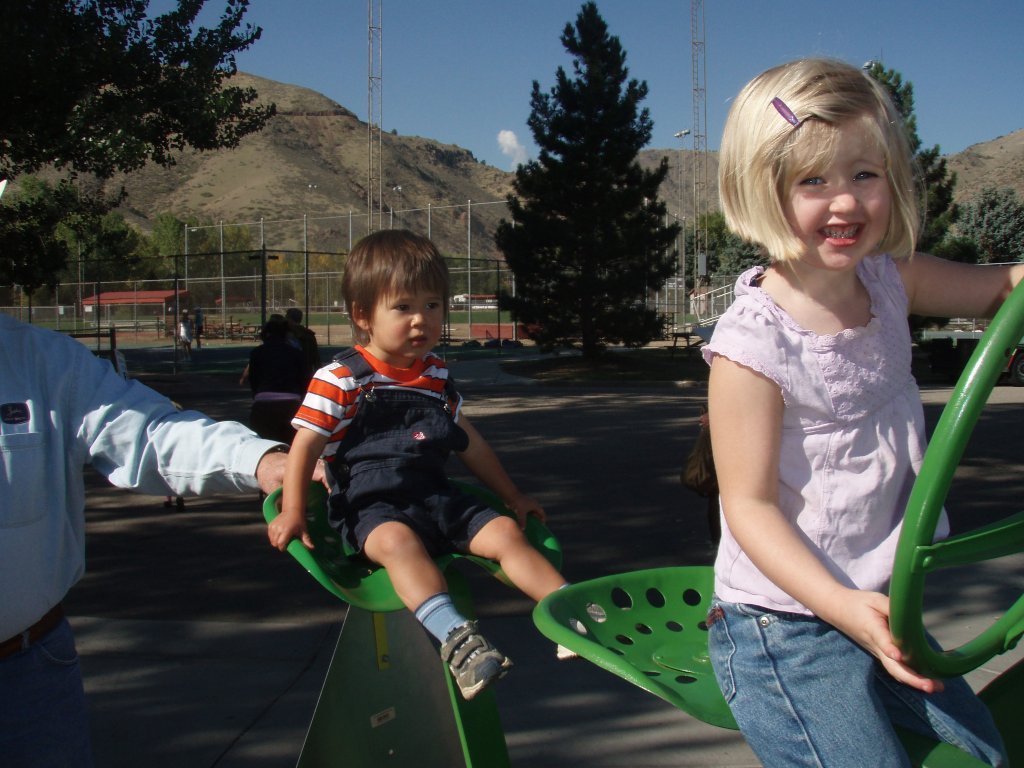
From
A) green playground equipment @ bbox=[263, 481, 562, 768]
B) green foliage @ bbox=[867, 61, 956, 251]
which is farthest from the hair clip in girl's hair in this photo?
green foliage @ bbox=[867, 61, 956, 251]

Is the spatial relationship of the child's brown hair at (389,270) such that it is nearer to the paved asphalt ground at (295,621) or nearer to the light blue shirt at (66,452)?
the light blue shirt at (66,452)

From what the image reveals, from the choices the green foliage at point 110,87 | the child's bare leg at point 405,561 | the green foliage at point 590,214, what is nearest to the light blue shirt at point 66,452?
the child's bare leg at point 405,561

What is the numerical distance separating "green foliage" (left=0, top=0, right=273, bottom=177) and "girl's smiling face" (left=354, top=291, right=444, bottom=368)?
7.38 meters

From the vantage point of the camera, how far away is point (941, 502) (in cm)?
100

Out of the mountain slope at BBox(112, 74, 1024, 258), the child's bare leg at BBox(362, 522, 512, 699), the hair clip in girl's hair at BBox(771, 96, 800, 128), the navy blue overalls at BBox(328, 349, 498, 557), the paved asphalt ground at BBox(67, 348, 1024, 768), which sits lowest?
the paved asphalt ground at BBox(67, 348, 1024, 768)

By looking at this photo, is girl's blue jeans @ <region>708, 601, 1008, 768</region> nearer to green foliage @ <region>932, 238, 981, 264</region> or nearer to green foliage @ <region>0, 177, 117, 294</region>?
green foliage @ <region>0, 177, 117, 294</region>

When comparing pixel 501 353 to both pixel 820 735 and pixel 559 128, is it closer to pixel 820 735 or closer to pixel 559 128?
pixel 559 128

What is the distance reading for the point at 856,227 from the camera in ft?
4.49

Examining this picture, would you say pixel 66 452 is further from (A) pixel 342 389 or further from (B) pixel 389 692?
(B) pixel 389 692

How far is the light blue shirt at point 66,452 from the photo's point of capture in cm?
178

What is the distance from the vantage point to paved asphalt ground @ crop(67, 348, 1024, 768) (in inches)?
128

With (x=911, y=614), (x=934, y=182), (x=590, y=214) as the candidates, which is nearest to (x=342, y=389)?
(x=911, y=614)

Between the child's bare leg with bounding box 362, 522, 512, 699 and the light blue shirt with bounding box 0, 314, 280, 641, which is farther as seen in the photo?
the child's bare leg with bounding box 362, 522, 512, 699

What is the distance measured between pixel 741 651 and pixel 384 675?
1.20 metres
